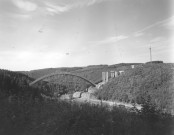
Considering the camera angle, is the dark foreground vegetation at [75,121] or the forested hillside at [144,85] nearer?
the dark foreground vegetation at [75,121]

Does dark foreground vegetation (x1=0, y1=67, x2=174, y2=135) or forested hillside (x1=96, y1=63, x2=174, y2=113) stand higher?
forested hillside (x1=96, y1=63, x2=174, y2=113)

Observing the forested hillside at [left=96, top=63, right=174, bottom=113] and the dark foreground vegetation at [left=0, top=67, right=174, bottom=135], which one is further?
the forested hillside at [left=96, top=63, right=174, bottom=113]

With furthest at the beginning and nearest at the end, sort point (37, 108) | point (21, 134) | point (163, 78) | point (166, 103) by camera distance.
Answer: point (163, 78) → point (166, 103) → point (37, 108) → point (21, 134)

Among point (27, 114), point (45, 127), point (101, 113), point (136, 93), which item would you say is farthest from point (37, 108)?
point (136, 93)

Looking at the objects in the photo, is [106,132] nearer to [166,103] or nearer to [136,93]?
[166,103]

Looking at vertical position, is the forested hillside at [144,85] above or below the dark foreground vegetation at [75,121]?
above

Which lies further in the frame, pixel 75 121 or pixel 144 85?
pixel 144 85

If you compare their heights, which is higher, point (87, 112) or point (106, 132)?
point (87, 112)

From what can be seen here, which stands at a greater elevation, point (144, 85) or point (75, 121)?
point (144, 85)
